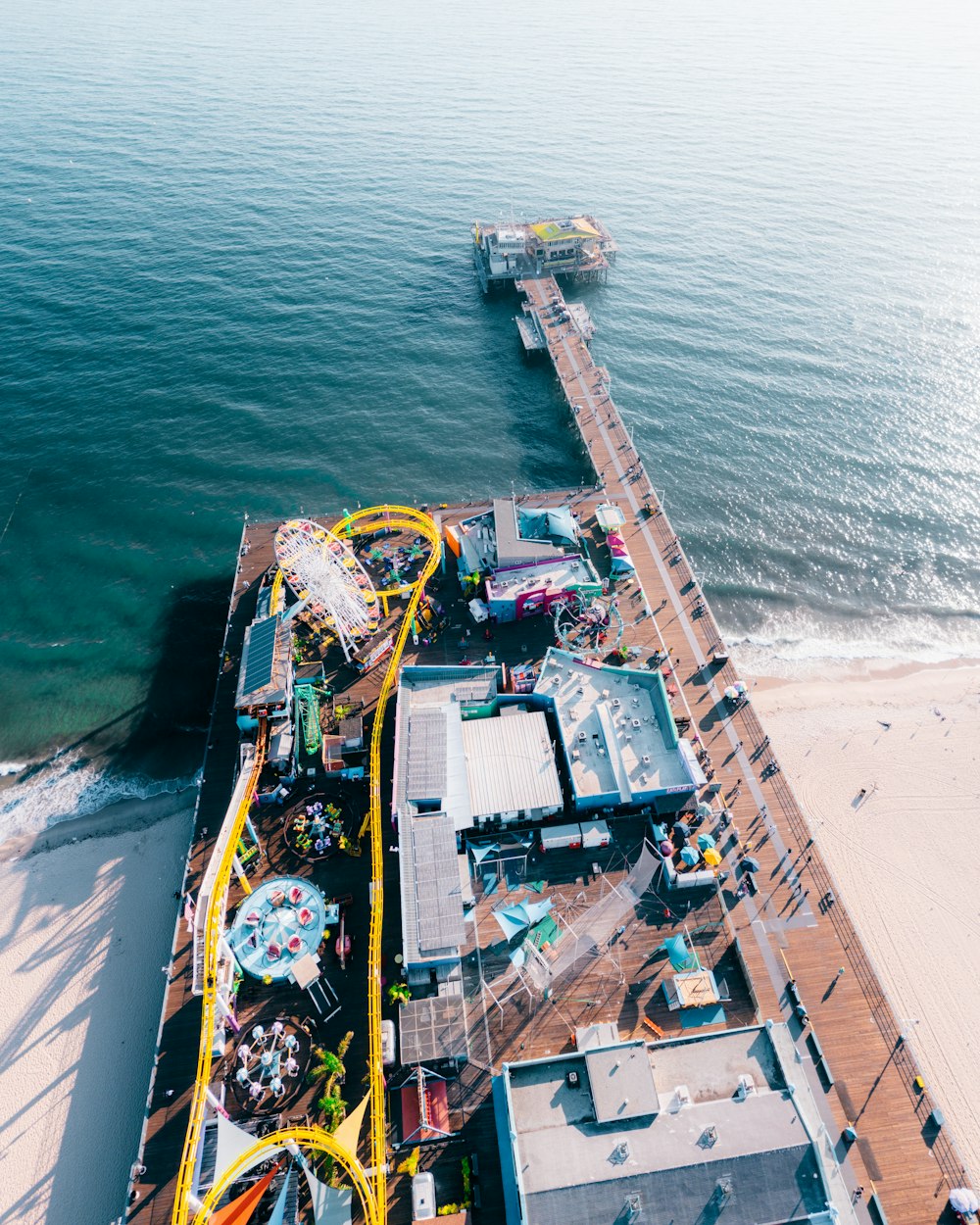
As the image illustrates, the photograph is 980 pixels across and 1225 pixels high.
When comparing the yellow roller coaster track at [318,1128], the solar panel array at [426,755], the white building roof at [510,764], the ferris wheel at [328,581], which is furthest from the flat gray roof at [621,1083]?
the ferris wheel at [328,581]

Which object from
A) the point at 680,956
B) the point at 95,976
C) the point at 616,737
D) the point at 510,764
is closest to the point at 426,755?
the point at 510,764

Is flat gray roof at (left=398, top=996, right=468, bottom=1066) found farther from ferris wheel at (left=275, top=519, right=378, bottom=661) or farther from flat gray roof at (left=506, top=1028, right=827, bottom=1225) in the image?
ferris wheel at (left=275, top=519, right=378, bottom=661)

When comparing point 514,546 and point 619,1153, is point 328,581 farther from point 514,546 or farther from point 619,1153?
point 619,1153

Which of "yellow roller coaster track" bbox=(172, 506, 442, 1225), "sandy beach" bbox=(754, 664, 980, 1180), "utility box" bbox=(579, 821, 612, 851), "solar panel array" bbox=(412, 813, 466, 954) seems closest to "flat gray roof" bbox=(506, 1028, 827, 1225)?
"yellow roller coaster track" bbox=(172, 506, 442, 1225)

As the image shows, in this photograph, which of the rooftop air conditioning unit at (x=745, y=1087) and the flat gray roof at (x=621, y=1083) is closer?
the flat gray roof at (x=621, y=1083)

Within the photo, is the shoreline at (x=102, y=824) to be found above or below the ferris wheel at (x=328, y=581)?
below

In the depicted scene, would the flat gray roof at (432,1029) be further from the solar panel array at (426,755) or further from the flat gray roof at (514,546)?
the flat gray roof at (514,546)
